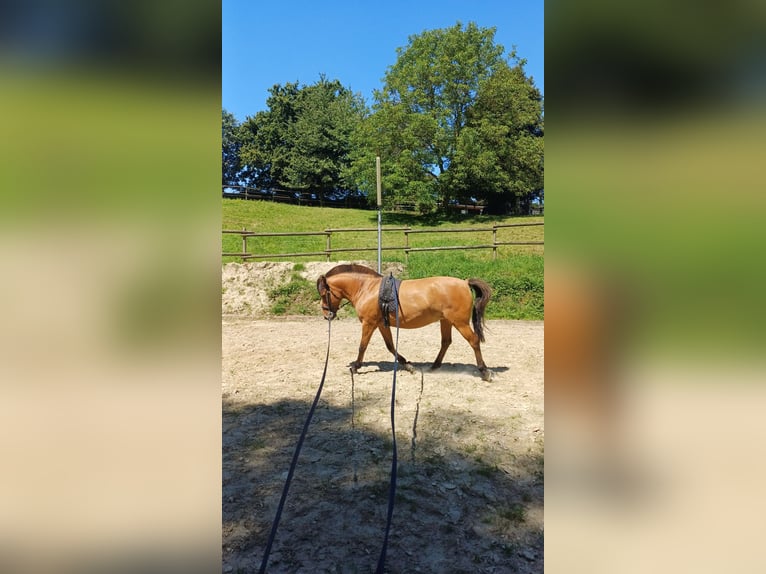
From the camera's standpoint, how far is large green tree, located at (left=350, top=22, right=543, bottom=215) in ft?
74.9

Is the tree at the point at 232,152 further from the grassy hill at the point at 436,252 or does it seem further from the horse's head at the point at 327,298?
the horse's head at the point at 327,298

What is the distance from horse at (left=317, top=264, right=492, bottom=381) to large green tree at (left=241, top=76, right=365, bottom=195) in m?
27.2

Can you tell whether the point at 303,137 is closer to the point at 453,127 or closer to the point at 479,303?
the point at 453,127

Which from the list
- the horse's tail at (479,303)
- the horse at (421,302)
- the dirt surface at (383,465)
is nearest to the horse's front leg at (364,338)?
the horse at (421,302)

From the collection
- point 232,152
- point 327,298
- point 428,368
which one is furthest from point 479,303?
point 232,152

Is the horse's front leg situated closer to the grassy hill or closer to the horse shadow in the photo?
the horse shadow

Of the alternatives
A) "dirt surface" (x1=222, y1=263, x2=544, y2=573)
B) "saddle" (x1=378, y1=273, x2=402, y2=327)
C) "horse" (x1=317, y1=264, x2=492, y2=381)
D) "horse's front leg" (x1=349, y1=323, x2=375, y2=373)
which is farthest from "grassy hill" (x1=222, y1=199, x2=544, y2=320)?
"saddle" (x1=378, y1=273, x2=402, y2=327)

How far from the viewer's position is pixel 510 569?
209cm

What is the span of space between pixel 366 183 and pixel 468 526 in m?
24.7

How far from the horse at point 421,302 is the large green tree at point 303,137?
89.4 feet
